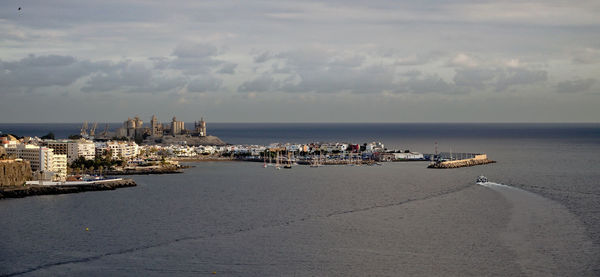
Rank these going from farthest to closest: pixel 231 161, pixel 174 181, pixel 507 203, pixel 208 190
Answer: pixel 231 161 < pixel 174 181 < pixel 208 190 < pixel 507 203

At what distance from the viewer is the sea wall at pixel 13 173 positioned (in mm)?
23172

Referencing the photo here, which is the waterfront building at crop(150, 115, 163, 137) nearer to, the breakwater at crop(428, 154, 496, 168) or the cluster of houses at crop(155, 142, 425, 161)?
the cluster of houses at crop(155, 142, 425, 161)

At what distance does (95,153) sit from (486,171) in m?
23.0

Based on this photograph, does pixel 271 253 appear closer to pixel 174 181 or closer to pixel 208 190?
pixel 208 190

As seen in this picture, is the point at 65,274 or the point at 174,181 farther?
the point at 174,181

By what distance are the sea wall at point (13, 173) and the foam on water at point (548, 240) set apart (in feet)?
56.3

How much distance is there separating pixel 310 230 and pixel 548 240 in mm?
5274

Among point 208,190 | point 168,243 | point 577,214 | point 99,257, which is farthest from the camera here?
point 208,190

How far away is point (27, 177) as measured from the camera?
24281mm

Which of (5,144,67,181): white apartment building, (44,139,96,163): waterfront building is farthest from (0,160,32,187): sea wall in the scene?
(44,139,96,163): waterfront building

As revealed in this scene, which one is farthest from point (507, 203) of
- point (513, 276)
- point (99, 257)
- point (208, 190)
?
point (99, 257)

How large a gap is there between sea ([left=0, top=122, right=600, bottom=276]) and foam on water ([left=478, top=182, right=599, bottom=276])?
3 centimetres

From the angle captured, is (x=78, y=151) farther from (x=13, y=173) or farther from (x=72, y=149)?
(x=13, y=173)

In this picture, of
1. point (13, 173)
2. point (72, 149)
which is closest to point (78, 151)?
point (72, 149)
